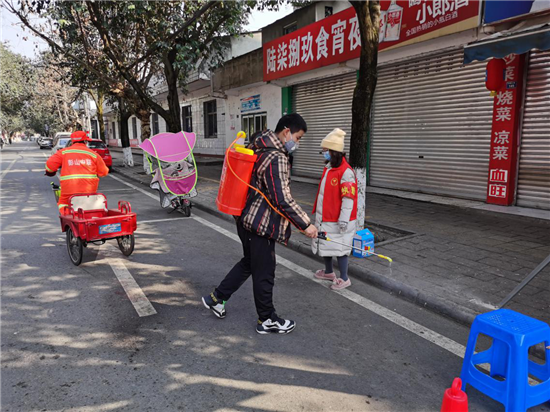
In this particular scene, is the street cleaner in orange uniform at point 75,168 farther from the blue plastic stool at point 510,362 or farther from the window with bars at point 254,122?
the window with bars at point 254,122

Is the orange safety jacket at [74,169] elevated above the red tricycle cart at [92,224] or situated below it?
above

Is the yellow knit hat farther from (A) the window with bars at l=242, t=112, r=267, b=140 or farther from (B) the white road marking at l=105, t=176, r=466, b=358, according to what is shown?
(A) the window with bars at l=242, t=112, r=267, b=140

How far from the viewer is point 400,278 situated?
14.8 feet

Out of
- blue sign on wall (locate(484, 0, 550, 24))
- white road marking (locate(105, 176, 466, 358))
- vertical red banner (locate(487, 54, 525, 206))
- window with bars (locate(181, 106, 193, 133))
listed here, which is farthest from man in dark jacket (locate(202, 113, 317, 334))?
window with bars (locate(181, 106, 193, 133))

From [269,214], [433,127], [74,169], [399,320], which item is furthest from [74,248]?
[433,127]

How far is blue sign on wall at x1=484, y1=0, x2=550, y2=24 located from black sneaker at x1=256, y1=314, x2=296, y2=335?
6.32 metres

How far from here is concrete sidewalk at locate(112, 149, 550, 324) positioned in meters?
3.99

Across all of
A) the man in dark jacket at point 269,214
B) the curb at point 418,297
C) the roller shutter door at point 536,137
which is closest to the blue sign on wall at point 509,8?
the roller shutter door at point 536,137

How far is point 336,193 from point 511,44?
3333 mm

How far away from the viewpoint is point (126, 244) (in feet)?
18.2

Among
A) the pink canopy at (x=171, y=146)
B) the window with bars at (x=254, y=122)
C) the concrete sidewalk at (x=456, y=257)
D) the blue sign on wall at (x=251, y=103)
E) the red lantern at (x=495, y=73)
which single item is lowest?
the concrete sidewalk at (x=456, y=257)

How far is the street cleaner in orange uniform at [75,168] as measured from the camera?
529cm

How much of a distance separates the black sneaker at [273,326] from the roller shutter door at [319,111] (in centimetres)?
928

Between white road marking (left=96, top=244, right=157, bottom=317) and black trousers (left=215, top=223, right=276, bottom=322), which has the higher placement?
black trousers (left=215, top=223, right=276, bottom=322)
